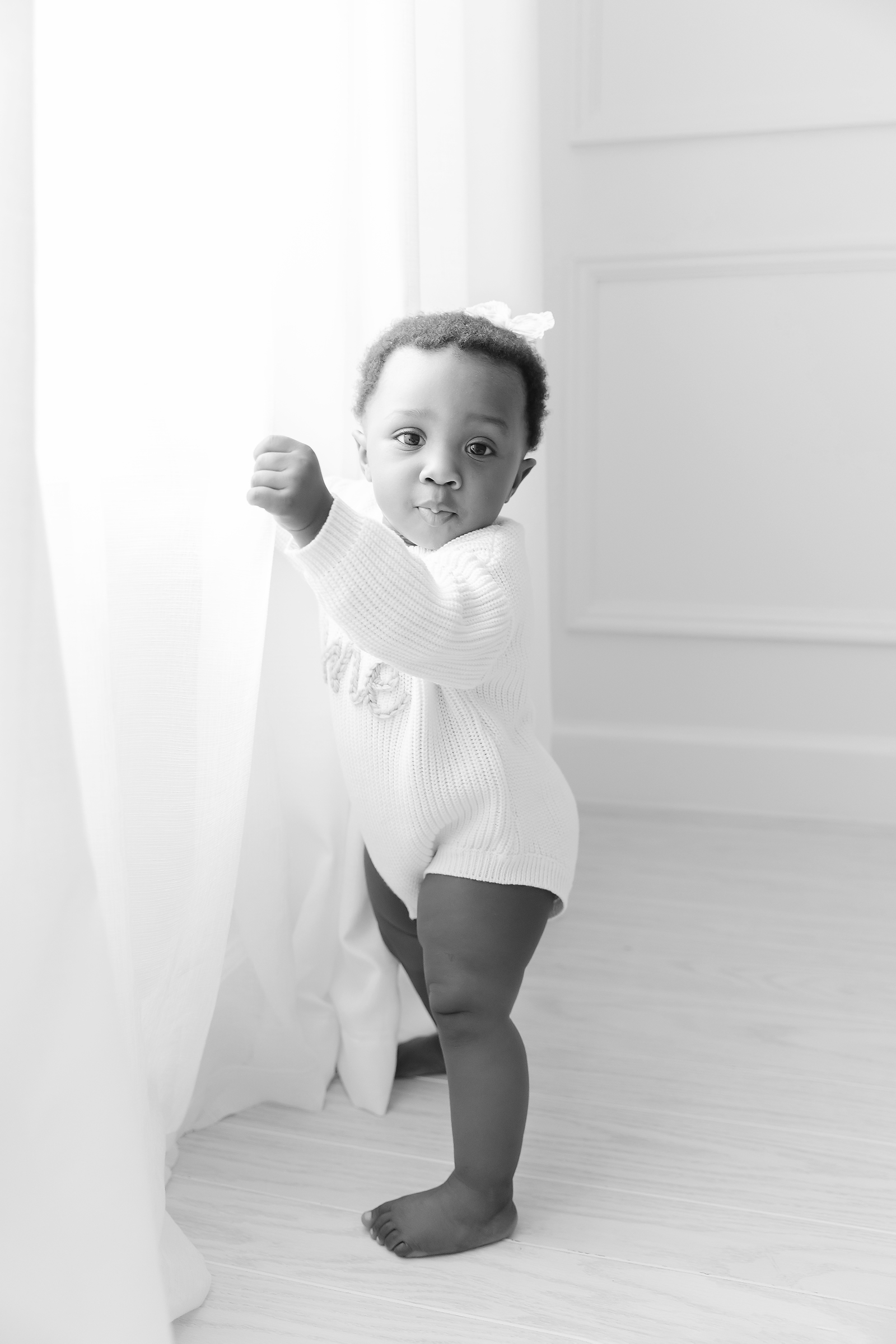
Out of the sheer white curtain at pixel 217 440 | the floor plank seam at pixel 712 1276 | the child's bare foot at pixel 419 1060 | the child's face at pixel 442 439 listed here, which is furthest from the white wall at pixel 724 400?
the floor plank seam at pixel 712 1276

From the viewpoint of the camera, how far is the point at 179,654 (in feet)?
2.74

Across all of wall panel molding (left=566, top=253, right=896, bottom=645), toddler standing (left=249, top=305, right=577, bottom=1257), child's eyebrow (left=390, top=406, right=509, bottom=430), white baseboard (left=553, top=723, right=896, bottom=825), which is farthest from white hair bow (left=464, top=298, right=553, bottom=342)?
white baseboard (left=553, top=723, right=896, bottom=825)

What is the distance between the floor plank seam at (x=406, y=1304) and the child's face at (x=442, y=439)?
526mm

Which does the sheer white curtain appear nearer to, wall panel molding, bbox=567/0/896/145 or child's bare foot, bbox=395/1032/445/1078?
child's bare foot, bbox=395/1032/445/1078

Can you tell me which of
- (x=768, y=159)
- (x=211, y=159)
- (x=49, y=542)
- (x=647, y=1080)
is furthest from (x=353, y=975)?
(x=768, y=159)

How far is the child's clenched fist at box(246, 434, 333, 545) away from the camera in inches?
27.5

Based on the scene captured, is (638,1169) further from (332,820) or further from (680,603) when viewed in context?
(680,603)

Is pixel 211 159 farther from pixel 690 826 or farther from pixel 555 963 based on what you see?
pixel 690 826

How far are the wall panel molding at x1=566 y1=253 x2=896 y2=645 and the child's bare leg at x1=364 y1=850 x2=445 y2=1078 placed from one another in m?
0.82

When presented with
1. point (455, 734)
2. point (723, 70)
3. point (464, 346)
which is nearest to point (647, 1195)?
point (455, 734)

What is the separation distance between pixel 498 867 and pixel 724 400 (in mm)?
1014

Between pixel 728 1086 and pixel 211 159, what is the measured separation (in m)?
0.88

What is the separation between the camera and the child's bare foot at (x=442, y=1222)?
854mm

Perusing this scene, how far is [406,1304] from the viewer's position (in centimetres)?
81
